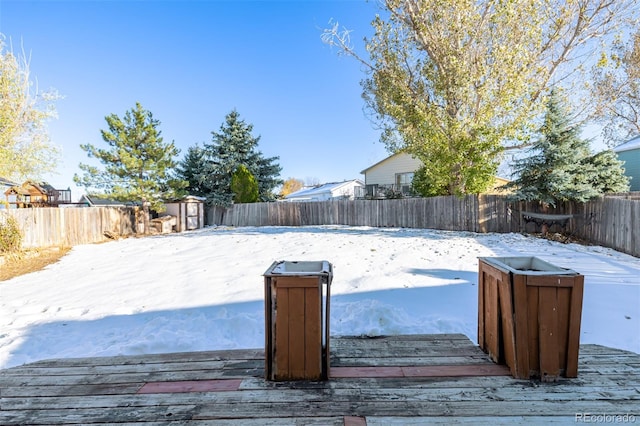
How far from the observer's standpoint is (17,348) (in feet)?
10.2

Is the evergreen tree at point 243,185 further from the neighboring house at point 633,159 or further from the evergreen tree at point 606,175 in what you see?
the neighboring house at point 633,159

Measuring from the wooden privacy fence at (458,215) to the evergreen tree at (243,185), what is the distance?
0.70 m

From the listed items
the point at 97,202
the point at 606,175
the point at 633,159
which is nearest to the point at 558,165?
the point at 606,175

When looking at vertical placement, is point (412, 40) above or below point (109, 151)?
above

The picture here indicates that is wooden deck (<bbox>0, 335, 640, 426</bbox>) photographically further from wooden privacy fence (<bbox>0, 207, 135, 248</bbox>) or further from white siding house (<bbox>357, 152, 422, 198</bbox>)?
white siding house (<bbox>357, 152, 422, 198</bbox>)

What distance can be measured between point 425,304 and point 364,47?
10655 millimetres

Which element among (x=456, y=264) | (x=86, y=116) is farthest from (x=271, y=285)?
(x=86, y=116)

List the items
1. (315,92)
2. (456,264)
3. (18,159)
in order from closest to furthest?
(456,264) < (18,159) < (315,92)

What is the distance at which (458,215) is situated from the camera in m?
11.9

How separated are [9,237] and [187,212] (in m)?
9.24

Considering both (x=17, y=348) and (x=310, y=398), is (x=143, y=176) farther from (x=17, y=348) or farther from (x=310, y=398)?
(x=310, y=398)

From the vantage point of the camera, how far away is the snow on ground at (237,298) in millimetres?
3189

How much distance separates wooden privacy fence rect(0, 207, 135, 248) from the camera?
33.6ft

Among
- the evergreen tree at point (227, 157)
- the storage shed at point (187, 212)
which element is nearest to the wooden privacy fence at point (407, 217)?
the storage shed at point (187, 212)
